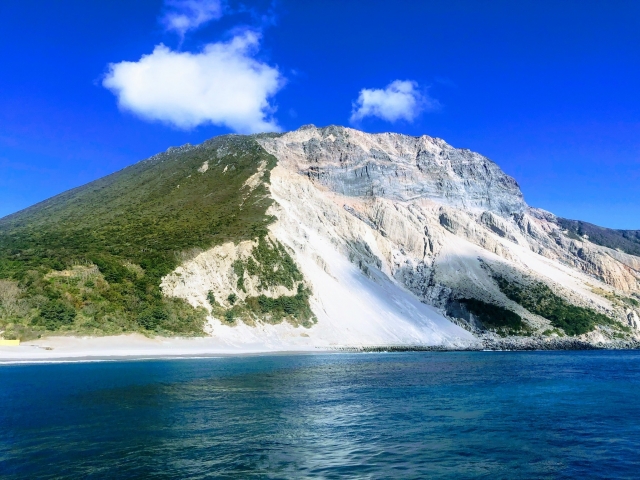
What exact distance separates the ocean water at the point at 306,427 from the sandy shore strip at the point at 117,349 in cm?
1111

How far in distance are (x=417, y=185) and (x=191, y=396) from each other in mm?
139878

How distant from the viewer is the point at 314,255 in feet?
311

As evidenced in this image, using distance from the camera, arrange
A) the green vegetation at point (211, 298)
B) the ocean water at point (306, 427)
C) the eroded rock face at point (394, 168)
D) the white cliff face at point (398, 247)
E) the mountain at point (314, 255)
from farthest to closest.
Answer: the eroded rock face at point (394, 168), the white cliff face at point (398, 247), the green vegetation at point (211, 298), the mountain at point (314, 255), the ocean water at point (306, 427)

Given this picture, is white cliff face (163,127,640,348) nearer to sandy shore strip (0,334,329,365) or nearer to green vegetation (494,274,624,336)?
green vegetation (494,274,624,336)

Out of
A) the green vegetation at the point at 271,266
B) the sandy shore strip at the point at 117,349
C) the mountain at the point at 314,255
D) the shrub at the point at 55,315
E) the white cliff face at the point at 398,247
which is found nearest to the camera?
the sandy shore strip at the point at 117,349

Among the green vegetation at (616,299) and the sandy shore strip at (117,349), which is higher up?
the green vegetation at (616,299)

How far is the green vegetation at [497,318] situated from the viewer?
107625 mm

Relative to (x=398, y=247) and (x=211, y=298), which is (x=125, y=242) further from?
(x=398, y=247)

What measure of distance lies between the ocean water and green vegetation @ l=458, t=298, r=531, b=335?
72.5m

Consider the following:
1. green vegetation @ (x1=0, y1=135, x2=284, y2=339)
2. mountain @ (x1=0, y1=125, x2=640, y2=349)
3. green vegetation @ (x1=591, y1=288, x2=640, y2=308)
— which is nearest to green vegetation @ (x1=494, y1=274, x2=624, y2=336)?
mountain @ (x1=0, y1=125, x2=640, y2=349)

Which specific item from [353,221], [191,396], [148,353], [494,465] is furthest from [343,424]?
[353,221]

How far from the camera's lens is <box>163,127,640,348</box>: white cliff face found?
80.2m

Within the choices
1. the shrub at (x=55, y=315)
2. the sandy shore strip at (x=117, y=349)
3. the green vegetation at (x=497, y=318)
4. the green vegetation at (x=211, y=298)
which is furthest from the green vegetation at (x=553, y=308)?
the shrub at (x=55, y=315)

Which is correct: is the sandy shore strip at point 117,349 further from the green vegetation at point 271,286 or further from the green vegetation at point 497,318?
the green vegetation at point 497,318
